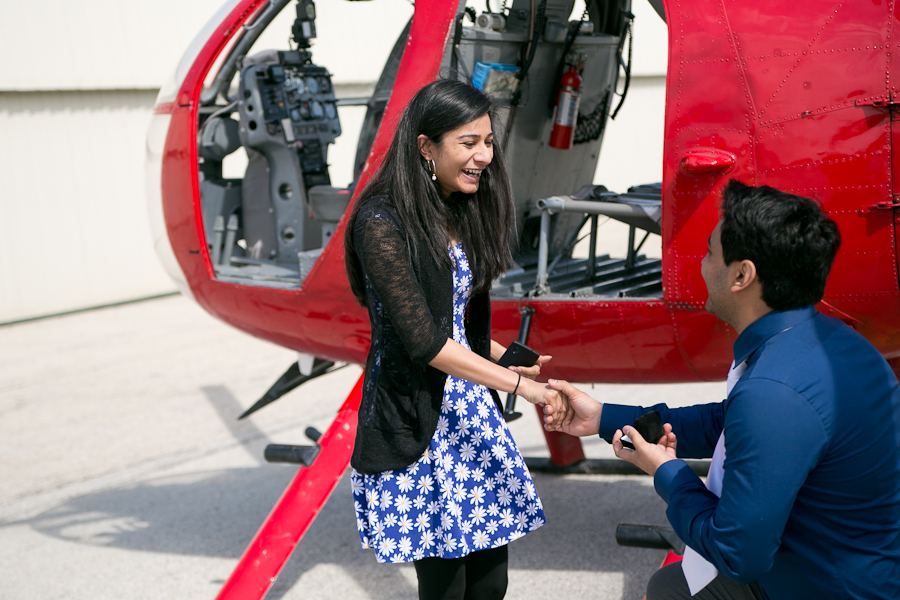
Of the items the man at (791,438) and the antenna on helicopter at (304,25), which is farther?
the antenna on helicopter at (304,25)

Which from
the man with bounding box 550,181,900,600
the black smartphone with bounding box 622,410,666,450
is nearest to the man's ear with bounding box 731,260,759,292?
the man with bounding box 550,181,900,600

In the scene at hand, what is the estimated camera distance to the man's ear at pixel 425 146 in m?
2.03

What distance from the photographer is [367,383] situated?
2.07 meters

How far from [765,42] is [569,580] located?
2.04 meters

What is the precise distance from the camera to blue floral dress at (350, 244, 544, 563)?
2.00 m

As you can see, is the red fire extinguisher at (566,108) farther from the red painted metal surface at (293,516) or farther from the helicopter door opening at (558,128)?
the red painted metal surface at (293,516)

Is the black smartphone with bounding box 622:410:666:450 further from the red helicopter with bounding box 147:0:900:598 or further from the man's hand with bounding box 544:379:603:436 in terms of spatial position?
the red helicopter with bounding box 147:0:900:598

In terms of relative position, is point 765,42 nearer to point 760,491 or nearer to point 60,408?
point 760,491

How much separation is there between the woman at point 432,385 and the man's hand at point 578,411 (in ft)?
0.07

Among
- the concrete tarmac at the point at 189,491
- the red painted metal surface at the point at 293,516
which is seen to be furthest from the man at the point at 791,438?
the concrete tarmac at the point at 189,491

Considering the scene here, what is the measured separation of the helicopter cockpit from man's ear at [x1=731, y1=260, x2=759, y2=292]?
1.14 meters

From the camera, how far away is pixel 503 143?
3361 mm

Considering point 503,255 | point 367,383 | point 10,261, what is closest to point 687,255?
point 503,255

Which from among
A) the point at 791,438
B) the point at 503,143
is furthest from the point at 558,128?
the point at 791,438
